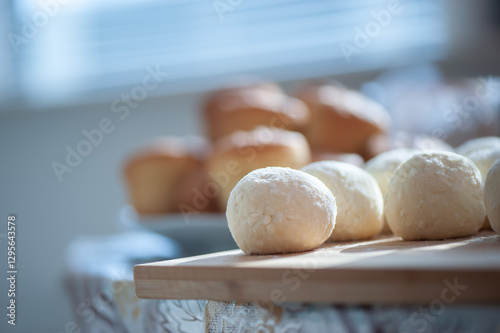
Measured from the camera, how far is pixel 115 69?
101 inches

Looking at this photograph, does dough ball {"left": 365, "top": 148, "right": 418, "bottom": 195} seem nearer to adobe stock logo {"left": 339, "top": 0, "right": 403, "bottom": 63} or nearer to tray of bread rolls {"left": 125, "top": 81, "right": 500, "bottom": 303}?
tray of bread rolls {"left": 125, "top": 81, "right": 500, "bottom": 303}

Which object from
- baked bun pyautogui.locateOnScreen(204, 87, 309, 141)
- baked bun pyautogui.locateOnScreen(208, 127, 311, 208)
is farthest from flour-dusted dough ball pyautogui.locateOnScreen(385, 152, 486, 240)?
baked bun pyautogui.locateOnScreen(204, 87, 309, 141)

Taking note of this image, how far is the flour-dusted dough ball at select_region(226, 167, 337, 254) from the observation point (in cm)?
50

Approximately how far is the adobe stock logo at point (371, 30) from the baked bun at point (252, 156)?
1.17m

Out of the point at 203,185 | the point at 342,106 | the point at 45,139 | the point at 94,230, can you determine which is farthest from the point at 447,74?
the point at 45,139

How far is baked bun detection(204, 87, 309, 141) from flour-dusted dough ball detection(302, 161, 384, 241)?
0.56 metres

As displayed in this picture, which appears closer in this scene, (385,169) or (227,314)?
(227,314)

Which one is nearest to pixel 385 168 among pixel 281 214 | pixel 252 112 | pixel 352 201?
pixel 352 201

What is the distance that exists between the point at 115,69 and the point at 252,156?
1.75m

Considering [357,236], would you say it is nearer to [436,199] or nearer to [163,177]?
[436,199]

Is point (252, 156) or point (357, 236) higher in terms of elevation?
point (252, 156)

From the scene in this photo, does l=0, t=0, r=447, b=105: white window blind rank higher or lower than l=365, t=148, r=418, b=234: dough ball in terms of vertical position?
higher

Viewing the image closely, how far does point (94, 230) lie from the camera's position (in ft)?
8.05

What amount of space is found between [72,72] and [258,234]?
2344 millimetres
